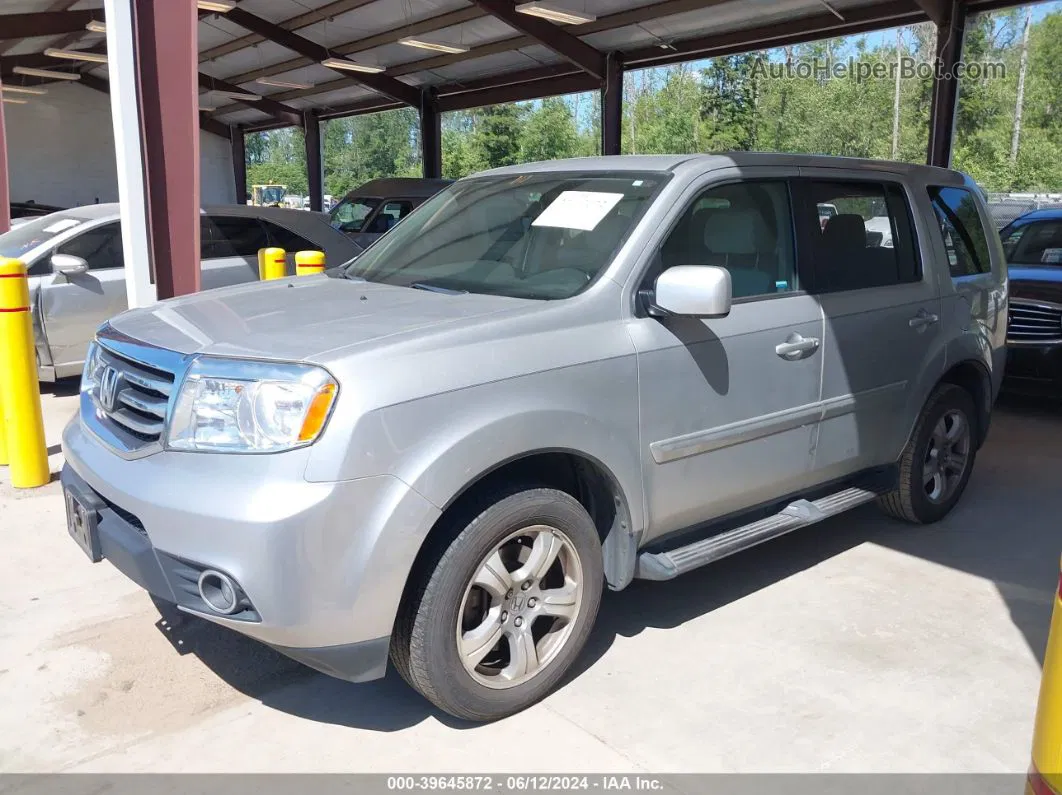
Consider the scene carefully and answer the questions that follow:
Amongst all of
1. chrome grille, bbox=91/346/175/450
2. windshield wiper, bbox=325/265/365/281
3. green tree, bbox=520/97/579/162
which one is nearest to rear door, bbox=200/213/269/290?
windshield wiper, bbox=325/265/365/281

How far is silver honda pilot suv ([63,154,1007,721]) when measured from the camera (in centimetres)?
259

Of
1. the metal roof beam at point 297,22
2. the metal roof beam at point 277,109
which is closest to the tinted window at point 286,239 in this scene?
the metal roof beam at point 297,22

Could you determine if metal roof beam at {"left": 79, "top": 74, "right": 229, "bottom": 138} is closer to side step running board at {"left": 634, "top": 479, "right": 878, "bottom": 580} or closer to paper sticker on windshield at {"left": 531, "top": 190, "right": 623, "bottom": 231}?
paper sticker on windshield at {"left": 531, "top": 190, "right": 623, "bottom": 231}

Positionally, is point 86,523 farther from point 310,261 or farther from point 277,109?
point 277,109

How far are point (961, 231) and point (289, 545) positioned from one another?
13.6 feet

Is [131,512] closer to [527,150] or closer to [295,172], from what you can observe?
[527,150]

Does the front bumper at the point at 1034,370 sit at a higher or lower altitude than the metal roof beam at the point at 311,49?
lower

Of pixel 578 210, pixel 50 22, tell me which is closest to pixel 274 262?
pixel 578 210

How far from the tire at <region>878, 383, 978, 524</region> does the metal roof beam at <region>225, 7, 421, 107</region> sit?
18369 millimetres

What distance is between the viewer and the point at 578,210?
363 cm

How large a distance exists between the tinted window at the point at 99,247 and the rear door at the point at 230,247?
0.71 metres

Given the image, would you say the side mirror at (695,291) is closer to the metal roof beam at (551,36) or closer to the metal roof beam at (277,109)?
the metal roof beam at (551,36)

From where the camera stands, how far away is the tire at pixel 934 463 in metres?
4.71

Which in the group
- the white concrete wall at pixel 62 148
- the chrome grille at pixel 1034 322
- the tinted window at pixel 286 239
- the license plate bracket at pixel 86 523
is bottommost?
the license plate bracket at pixel 86 523
